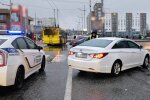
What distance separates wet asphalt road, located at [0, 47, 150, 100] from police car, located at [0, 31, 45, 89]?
0.34 metres

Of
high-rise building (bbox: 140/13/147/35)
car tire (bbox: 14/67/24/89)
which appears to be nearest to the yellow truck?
car tire (bbox: 14/67/24/89)

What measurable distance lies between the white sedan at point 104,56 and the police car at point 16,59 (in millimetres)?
1418

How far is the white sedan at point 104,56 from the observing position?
10.2 meters

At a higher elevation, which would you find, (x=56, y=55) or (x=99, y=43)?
(x=99, y=43)

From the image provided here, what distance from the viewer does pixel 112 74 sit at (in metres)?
10.7

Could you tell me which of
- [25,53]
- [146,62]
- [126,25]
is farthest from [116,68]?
[126,25]

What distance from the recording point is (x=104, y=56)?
10.3m

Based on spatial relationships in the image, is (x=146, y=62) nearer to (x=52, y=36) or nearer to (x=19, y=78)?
(x=19, y=78)

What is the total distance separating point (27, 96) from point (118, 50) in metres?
4.49

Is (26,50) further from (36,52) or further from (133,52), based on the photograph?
(133,52)

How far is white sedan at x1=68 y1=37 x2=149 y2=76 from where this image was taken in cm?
1022

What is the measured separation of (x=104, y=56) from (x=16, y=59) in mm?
3248

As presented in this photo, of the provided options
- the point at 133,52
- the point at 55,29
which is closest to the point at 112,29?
the point at 55,29

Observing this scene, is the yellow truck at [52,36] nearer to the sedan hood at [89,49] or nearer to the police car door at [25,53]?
the sedan hood at [89,49]
